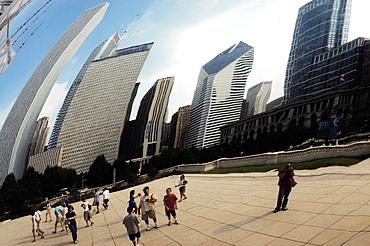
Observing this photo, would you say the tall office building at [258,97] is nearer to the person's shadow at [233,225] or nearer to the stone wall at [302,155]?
the stone wall at [302,155]

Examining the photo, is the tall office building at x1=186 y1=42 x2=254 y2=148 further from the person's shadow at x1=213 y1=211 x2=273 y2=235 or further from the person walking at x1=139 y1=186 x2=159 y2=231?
the person's shadow at x1=213 y1=211 x2=273 y2=235

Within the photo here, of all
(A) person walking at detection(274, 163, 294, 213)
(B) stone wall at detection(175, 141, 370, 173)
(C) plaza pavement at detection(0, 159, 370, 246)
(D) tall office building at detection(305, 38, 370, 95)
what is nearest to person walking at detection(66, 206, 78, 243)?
(C) plaza pavement at detection(0, 159, 370, 246)

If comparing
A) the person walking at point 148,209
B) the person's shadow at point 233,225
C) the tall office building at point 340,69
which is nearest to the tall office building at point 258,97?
the tall office building at point 340,69

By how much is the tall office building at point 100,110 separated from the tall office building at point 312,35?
3.29 metres

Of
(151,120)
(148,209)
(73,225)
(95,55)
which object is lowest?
(73,225)

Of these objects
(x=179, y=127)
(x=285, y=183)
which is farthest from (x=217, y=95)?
(x=285, y=183)

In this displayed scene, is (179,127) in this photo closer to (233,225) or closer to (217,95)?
(217,95)

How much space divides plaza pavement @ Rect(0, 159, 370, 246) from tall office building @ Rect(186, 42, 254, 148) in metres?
1.10

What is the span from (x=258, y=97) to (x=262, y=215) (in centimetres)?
184

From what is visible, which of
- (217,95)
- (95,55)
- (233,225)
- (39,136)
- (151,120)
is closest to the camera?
(233,225)

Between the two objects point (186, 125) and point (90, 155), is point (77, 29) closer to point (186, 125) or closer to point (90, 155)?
point (186, 125)

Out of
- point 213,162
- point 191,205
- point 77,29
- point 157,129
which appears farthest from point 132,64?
point 191,205

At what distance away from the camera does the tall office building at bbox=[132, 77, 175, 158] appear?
675 centimetres

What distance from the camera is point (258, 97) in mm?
5555
